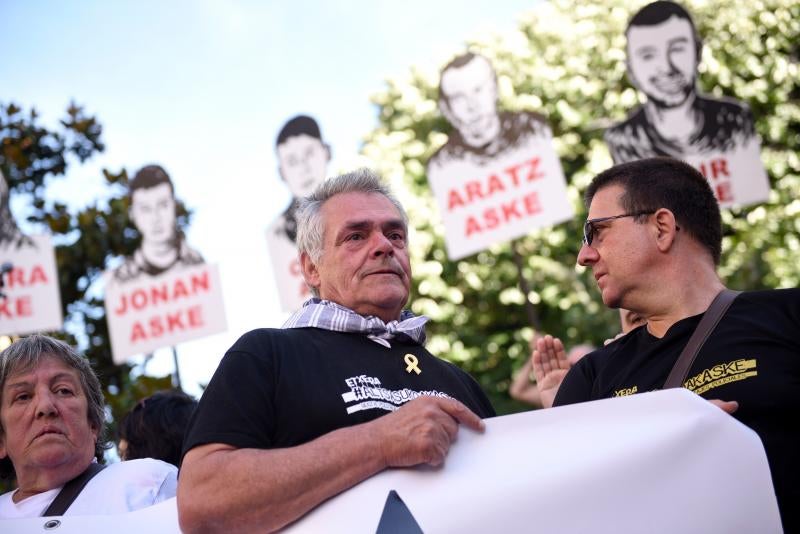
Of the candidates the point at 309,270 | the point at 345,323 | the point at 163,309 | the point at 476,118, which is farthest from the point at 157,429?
the point at 476,118

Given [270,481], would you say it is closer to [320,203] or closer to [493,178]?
[320,203]

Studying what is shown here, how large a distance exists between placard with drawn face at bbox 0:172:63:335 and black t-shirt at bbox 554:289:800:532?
6654 mm

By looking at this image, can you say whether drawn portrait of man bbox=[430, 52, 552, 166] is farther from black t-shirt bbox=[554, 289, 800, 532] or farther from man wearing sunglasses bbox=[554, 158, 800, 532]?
black t-shirt bbox=[554, 289, 800, 532]

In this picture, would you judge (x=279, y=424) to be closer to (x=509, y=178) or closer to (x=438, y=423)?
(x=438, y=423)

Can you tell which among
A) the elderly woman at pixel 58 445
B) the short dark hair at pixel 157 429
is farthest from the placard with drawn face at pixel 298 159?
the elderly woman at pixel 58 445

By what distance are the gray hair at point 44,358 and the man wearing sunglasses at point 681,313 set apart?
5.47 ft

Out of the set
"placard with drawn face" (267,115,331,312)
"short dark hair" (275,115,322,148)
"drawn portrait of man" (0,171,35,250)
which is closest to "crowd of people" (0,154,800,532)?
"placard with drawn face" (267,115,331,312)

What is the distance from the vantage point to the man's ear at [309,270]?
3135 millimetres

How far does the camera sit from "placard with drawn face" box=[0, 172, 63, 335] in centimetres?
839

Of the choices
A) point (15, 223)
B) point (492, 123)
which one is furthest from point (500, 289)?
point (15, 223)

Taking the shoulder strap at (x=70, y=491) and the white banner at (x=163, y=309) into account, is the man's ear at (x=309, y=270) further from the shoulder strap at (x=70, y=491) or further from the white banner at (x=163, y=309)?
the white banner at (x=163, y=309)

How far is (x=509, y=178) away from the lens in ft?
26.3

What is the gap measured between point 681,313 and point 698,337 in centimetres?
22

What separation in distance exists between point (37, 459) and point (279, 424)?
119 cm
